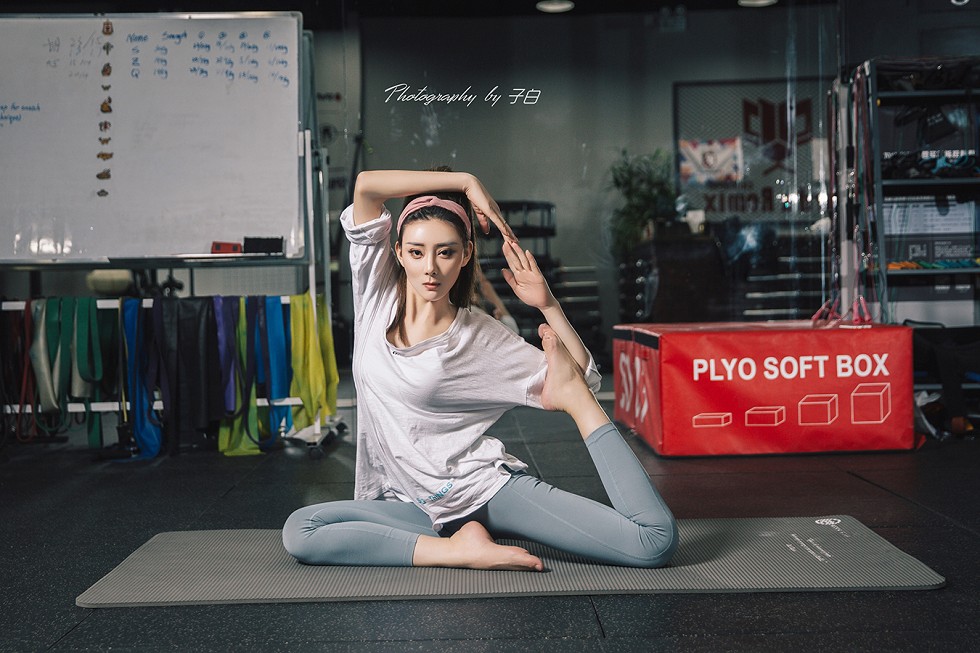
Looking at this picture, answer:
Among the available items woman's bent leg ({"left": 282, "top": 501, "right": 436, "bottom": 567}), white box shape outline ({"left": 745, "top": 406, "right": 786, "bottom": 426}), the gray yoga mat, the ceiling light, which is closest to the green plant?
the ceiling light

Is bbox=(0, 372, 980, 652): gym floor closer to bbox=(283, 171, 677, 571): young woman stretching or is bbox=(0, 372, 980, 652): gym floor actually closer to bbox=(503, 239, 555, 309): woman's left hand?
bbox=(283, 171, 677, 571): young woman stretching

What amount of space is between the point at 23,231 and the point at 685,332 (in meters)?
2.73

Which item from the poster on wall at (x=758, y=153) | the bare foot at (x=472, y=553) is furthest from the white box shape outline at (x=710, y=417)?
the poster on wall at (x=758, y=153)

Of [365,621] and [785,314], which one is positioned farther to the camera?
[785,314]

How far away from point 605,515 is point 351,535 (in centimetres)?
52

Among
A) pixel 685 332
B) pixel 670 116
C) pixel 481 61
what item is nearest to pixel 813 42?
pixel 670 116

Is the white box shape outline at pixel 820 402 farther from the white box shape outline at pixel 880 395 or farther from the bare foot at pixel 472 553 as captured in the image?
the bare foot at pixel 472 553

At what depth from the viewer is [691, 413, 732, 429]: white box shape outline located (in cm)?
336

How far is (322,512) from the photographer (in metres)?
1.92

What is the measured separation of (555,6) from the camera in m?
5.02

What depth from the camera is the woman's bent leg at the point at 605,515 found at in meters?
1.80

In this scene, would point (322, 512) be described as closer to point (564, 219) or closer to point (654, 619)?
point (654, 619)

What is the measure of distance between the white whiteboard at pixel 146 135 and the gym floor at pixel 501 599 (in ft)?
3.05

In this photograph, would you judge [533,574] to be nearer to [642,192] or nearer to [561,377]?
[561,377]
